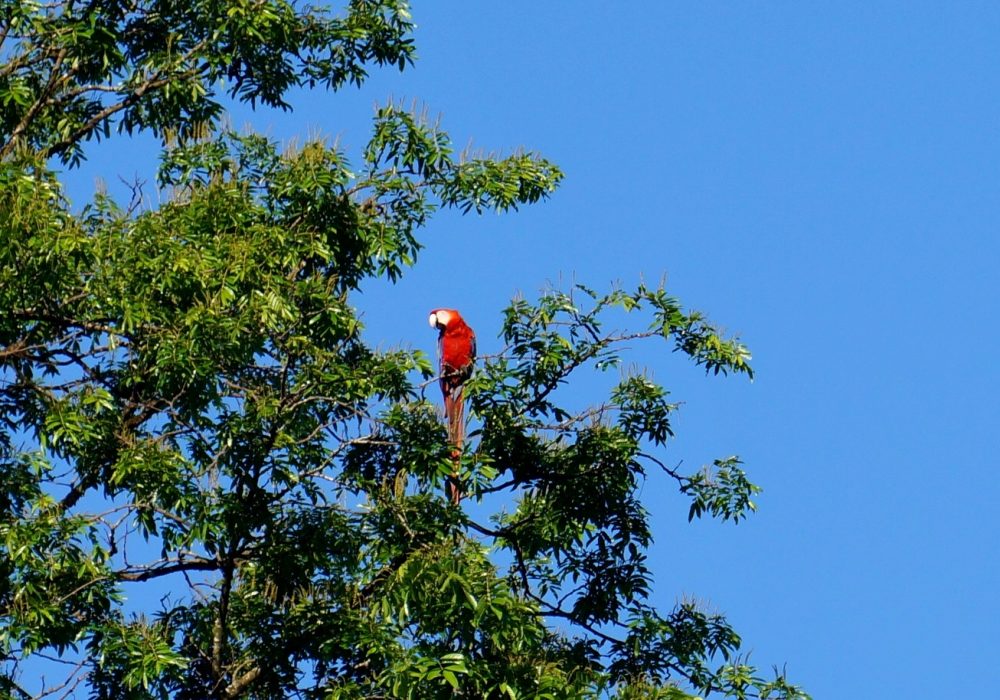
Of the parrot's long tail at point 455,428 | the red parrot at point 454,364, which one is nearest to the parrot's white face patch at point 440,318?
the red parrot at point 454,364

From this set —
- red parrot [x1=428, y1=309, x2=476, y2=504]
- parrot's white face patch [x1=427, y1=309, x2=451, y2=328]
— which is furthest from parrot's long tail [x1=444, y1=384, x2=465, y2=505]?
parrot's white face patch [x1=427, y1=309, x2=451, y2=328]

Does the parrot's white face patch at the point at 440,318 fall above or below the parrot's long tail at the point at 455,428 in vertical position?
above

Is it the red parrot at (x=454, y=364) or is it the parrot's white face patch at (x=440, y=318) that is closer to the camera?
the red parrot at (x=454, y=364)

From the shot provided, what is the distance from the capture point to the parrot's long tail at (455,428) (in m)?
9.68

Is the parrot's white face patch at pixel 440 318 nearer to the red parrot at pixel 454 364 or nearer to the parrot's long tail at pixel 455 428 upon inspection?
the red parrot at pixel 454 364

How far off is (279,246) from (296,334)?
0.52 m

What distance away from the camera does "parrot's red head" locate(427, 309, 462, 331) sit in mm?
11898

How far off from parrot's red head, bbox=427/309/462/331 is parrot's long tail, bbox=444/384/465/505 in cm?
124

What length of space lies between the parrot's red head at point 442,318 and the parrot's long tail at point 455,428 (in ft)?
4.08

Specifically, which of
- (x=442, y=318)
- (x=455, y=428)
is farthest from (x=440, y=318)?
(x=455, y=428)

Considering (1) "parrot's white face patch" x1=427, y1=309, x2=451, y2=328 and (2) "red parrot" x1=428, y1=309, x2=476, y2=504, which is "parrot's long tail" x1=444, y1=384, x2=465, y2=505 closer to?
(2) "red parrot" x1=428, y1=309, x2=476, y2=504

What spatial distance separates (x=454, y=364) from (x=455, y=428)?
1.11 meters

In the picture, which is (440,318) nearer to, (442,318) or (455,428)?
(442,318)

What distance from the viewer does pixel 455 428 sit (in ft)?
33.3
